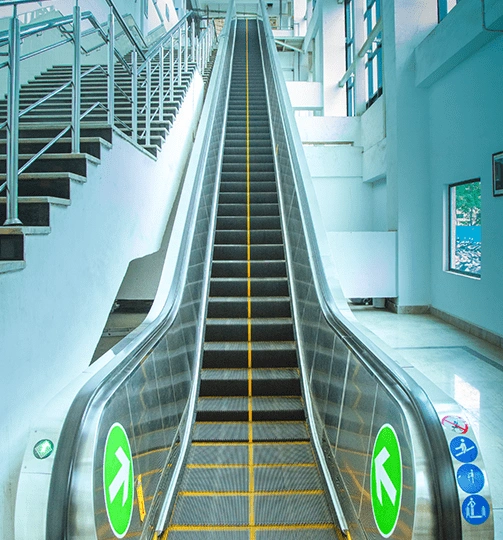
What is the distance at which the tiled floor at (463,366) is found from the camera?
3.85 m

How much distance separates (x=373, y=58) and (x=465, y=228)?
738 centimetres

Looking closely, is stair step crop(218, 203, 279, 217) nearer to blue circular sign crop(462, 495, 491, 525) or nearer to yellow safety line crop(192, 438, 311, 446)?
yellow safety line crop(192, 438, 311, 446)

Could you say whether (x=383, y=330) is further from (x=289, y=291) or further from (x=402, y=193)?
(x=289, y=291)

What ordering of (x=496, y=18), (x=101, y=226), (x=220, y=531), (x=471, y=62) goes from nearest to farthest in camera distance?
1. (x=220, y=531)
2. (x=101, y=226)
3. (x=496, y=18)
4. (x=471, y=62)

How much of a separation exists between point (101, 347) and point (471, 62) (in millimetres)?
7085

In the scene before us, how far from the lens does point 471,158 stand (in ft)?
25.1

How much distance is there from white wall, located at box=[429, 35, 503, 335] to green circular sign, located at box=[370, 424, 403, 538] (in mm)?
5479

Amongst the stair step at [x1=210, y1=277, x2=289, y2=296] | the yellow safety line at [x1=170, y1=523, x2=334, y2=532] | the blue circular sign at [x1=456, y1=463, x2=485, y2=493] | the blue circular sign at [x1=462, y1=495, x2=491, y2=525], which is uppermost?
the stair step at [x1=210, y1=277, x2=289, y2=296]

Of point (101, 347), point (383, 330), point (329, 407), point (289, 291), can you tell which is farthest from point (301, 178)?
point (101, 347)

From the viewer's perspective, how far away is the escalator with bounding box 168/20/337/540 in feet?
9.32

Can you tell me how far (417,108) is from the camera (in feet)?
31.2

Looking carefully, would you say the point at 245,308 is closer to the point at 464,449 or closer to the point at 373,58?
the point at 464,449

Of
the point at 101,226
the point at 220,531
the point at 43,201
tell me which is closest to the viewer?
the point at 220,531

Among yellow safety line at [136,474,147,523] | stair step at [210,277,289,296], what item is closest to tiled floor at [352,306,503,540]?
stair step at [210,277,289,296]
